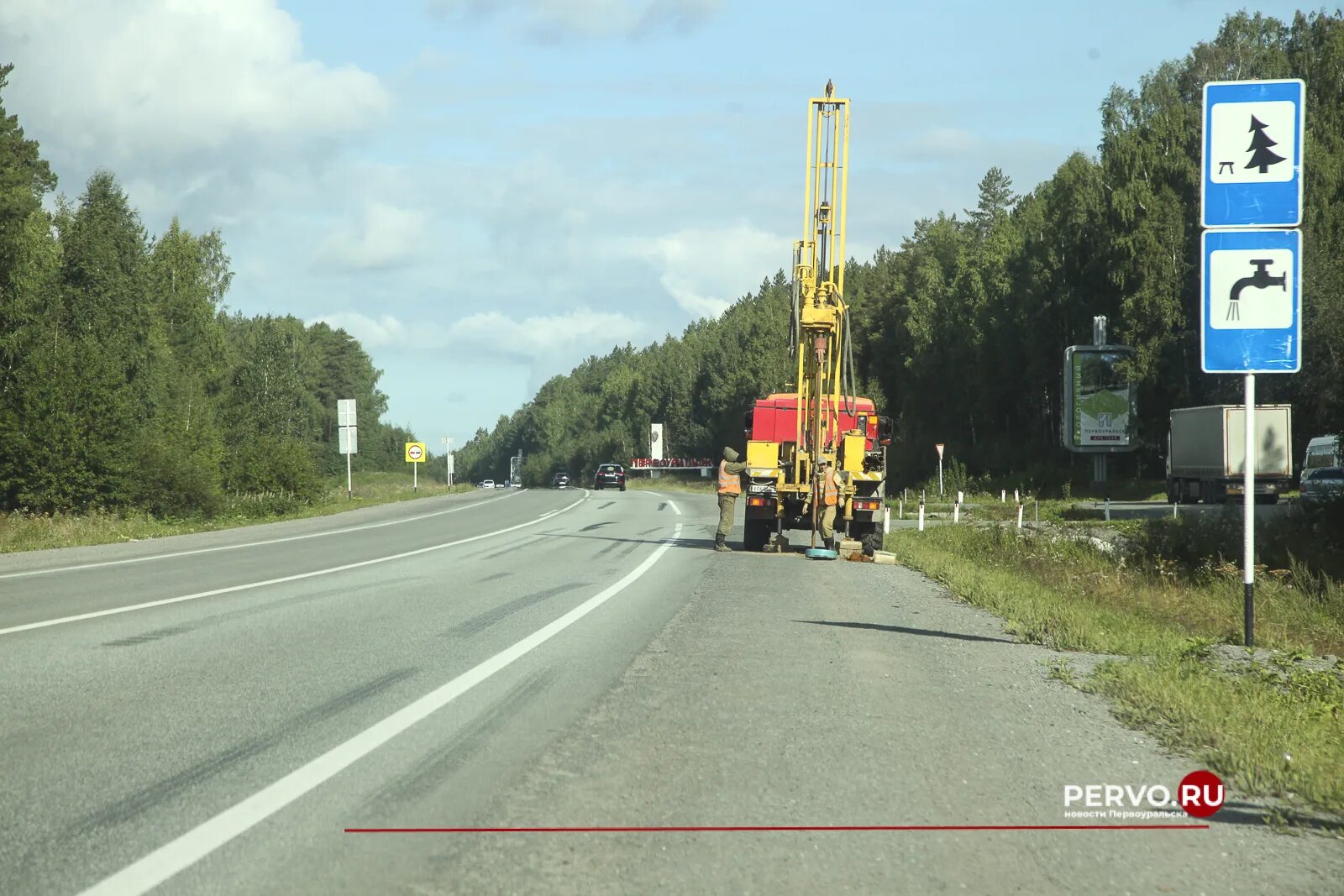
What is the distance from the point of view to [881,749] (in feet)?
21.0

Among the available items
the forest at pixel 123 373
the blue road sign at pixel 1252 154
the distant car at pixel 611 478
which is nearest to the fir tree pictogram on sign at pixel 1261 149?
the blue road sign at pixel 1252 154

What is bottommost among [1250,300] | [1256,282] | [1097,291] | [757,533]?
[757,533]

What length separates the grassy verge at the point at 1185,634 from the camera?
628cm

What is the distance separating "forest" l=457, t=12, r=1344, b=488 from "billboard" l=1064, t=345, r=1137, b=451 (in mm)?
1048

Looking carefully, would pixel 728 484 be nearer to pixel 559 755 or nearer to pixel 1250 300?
pixel 1250 300

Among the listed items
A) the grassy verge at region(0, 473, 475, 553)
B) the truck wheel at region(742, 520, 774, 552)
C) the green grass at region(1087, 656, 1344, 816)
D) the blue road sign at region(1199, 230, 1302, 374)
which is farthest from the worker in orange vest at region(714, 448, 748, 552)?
the green grass at region(1087, 656, 1344, 816)

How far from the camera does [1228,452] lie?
42.3 metres

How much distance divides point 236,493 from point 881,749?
40.9 metres

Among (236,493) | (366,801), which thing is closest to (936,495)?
(236,493)

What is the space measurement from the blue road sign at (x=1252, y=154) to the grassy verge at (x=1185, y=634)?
3.25 metres

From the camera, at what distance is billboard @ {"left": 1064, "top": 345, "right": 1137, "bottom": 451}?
5444 cm

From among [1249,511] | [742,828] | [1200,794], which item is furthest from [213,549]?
[1200,794]

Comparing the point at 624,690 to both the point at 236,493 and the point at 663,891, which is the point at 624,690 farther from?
the point at 236,493

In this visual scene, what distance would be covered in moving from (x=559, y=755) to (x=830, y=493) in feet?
50.7
